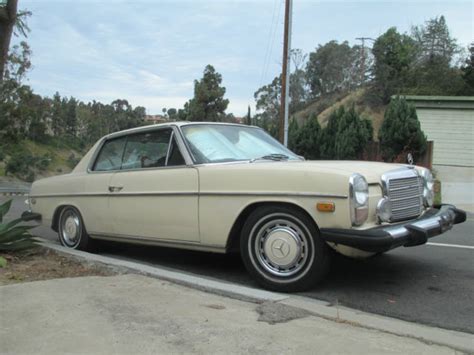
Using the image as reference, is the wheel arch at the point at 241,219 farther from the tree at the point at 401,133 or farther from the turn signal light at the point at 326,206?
the tree at the point at 401,133

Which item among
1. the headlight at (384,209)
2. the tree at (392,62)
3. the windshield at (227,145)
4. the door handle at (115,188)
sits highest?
the tree at (392,62)

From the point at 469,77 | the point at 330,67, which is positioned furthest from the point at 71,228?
the point at 330,67

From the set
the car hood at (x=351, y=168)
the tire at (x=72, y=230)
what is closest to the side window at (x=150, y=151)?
the tire at (x=72, y=230)

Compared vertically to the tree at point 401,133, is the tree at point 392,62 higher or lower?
higher

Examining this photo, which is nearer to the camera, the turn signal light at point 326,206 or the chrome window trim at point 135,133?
the turn signal light at point 326,206

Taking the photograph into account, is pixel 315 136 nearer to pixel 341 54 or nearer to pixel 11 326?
pixel 11 326

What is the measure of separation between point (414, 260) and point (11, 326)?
13.7 feet

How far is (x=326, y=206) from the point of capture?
157 inches

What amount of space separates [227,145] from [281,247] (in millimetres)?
1379

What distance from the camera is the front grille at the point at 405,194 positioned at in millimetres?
4230

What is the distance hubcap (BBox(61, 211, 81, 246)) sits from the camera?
20.3ft

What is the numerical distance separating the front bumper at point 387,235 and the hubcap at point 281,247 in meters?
0.30

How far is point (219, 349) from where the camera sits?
9.58 ft

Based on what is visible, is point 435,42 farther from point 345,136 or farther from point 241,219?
point 241,219
